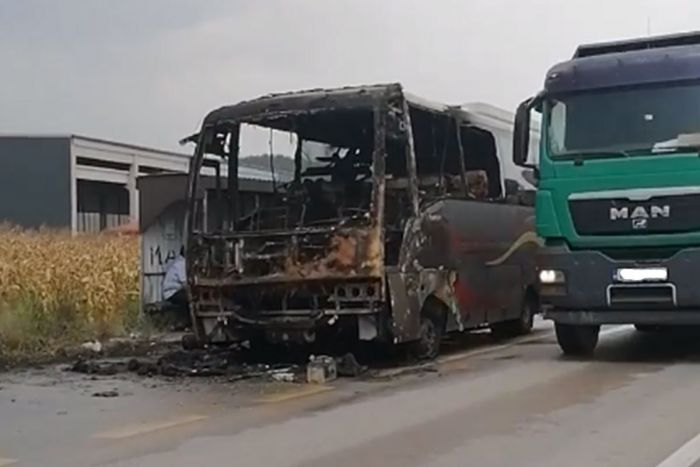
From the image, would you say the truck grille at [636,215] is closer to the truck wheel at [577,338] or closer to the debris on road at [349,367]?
the truck wheel at [577,338]

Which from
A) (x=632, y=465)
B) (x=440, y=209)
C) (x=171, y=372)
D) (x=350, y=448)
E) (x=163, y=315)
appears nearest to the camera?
(x=632, y=465)

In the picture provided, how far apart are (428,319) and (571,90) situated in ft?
10.4

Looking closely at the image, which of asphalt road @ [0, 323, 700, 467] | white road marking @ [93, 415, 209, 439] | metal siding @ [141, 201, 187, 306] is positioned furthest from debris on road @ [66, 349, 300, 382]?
metal siding @ [141, 201, 187, 306]

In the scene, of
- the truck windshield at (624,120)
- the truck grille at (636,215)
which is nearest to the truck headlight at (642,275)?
the truck grille at (636,215)

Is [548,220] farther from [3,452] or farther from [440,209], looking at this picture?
[3,452]

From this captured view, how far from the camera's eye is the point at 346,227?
13047mm

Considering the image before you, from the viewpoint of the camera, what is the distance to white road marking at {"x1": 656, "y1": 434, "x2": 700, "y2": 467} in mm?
8000

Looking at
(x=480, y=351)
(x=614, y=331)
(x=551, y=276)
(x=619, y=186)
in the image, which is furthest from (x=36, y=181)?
(x=619, y=186)

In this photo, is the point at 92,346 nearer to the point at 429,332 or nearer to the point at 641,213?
the point at 429,332

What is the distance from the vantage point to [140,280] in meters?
18.6

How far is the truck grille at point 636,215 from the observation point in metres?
13.2

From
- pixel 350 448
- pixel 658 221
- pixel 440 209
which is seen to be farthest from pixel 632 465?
pixel 440 209

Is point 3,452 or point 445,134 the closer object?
point 3,452

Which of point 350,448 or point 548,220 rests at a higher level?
point 548,220
